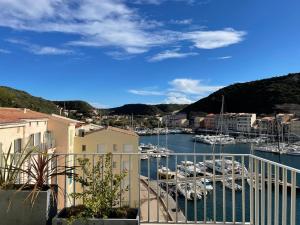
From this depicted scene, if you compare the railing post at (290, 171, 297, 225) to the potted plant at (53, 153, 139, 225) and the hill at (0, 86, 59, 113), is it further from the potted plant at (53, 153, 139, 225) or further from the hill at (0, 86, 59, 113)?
the hill at (0, 86, 59, 113)

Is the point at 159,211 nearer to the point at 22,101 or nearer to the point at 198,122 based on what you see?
the point at 22,101

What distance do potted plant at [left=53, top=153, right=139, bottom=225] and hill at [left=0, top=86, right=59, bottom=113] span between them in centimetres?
4880

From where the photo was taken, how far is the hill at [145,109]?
11321 cm

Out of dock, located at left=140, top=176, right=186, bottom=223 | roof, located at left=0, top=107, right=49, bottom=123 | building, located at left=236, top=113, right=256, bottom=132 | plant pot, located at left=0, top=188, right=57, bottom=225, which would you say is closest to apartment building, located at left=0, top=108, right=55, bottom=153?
roof, located at left=0, top=107, right=49, bottom=123

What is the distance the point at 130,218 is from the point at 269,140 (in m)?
83.7

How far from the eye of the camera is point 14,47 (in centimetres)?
4856

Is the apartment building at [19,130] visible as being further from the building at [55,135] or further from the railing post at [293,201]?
the railing post at [293,201]

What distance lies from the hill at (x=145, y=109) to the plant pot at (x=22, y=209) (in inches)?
3960

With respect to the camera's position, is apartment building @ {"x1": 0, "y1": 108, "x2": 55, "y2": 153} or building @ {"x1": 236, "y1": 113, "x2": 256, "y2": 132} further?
building @ {"x1": 236, "y1": 113, "x2": 256, "y2": 132}

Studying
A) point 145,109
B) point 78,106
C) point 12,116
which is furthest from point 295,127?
point 12,116

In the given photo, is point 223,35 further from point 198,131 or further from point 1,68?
point 198,131

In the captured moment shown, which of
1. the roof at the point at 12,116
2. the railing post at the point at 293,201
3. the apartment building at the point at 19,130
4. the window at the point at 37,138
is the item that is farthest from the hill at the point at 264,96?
the railing post at the point at 293,201

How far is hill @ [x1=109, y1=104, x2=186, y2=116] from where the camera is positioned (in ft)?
371

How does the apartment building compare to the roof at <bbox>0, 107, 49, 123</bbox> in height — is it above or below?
below
